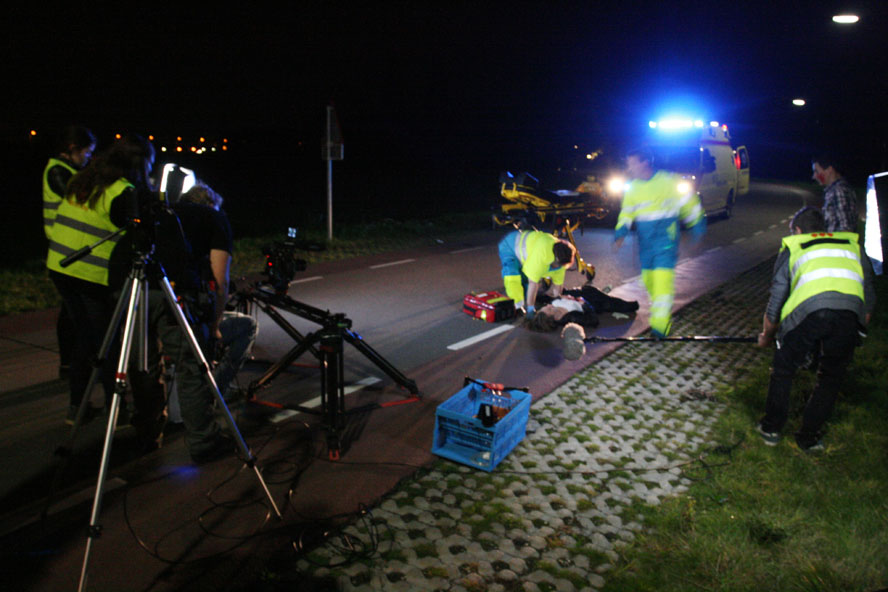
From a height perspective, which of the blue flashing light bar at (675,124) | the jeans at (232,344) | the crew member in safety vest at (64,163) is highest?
the blue flashing light bar at (675,124)

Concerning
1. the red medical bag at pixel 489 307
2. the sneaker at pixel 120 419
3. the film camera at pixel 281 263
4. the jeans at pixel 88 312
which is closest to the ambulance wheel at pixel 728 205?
the red medical bag at pixel 489 307

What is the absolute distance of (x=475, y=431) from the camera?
411 centimetres

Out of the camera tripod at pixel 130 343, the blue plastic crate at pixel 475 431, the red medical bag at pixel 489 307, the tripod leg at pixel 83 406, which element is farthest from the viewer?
the red medical bag at pixel 489 307

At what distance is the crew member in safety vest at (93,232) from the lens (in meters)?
3.96

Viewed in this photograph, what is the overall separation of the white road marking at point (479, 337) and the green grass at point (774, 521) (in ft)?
9.48

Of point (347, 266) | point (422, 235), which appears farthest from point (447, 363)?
point (422, 235)

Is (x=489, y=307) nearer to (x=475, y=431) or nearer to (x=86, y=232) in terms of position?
(x=475, y=431)

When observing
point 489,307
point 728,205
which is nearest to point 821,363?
point 489,307

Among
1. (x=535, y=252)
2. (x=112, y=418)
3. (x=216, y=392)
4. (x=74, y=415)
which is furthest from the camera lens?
(x=535, y=252)

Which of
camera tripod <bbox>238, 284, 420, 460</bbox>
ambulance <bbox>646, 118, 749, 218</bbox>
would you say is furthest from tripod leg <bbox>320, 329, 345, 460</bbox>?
ambulance <bbox>646, 118, 749, 218</bbox>

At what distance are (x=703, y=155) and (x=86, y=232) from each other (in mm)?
16832

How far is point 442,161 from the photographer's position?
45.3 meters

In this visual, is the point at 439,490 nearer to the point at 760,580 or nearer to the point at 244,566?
the point at 244,566

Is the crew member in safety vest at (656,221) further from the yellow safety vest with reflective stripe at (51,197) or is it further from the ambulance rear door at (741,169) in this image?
the ambulance rear door at (741,169)
